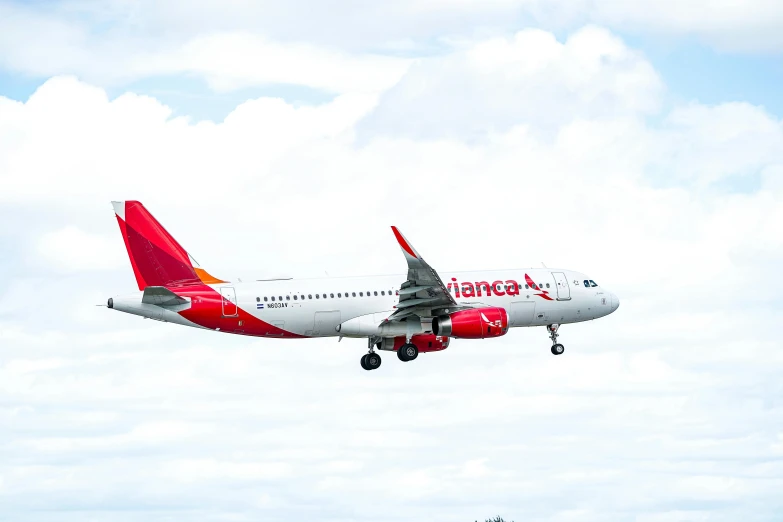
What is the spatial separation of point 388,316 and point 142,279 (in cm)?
1512

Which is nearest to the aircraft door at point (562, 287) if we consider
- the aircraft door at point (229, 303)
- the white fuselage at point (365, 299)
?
the white fuselage at point (365, 299)

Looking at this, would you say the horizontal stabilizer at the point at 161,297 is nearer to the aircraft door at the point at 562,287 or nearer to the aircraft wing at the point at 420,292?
the aircraft wing at the point at 420,292

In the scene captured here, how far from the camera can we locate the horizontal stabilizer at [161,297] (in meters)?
66.8

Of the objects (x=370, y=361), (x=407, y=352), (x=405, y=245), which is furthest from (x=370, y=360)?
(x=405, y=245)

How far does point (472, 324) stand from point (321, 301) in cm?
928

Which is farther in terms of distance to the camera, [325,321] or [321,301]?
[325,321]

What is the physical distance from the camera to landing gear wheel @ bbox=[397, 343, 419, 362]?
7312cm

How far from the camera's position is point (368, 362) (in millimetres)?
74750

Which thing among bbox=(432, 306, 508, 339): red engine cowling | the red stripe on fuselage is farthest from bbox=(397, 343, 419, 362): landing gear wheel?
the red stripe on fuselage

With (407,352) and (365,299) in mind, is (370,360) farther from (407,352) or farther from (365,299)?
(365,299)

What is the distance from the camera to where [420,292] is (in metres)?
68.8

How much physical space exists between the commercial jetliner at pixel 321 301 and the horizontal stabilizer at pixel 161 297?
6 centimetres

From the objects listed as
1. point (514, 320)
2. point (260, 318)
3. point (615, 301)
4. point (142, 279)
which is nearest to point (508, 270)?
point (514, 320)

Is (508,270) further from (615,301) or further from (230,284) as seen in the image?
(230,284)
